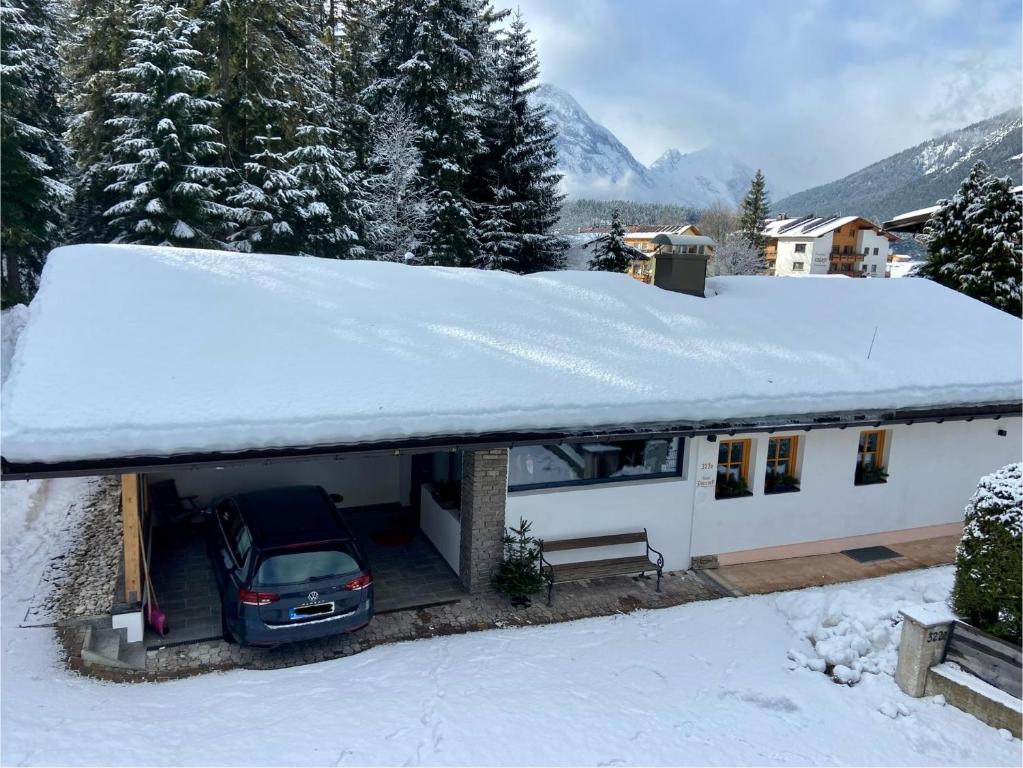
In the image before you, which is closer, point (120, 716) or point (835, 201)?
point (120, 716)

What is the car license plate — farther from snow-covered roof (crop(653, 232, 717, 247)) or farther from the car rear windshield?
snow-covered roof (crop(653, 232, 717, 247))

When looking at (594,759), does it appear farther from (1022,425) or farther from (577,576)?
(1022,425)

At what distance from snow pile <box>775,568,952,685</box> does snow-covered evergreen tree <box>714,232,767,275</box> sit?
5215 centimetres

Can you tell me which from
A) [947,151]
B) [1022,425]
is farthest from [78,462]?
[947,151]

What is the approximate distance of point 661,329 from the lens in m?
12.0

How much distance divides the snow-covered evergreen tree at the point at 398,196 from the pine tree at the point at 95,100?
983 centimetres

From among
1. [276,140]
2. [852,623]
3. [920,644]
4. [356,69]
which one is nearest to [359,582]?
[852,623]

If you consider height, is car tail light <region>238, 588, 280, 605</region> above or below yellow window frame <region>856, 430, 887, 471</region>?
below

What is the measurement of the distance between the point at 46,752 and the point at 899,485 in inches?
502

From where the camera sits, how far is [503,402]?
868cm

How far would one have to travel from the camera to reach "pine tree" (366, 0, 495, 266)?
28812 mm

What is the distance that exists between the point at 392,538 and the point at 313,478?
2184 mm

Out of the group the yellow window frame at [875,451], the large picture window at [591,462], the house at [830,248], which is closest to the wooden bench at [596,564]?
the large picture window at [591,462]

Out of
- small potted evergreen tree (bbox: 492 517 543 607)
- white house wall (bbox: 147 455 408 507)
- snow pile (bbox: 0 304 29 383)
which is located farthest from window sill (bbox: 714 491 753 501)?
snow pile (bbox: 0 304 29 383)
